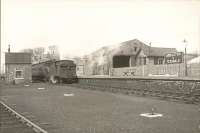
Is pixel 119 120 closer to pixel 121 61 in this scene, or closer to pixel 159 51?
pixel 121 61

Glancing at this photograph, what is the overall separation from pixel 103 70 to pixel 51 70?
82.3 ft

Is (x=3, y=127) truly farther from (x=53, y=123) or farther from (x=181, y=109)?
(x=181, y=109)

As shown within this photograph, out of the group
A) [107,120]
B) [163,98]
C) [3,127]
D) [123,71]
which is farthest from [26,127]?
[123,71]

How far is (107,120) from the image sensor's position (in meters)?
11.9

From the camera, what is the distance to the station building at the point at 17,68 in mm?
45562

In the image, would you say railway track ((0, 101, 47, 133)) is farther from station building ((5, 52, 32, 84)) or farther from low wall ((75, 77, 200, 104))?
station building ((5, 52, 32, 84))

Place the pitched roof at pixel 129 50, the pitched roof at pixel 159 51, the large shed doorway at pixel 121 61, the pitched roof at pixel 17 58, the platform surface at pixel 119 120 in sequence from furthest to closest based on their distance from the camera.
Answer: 1. the pitched roof at pixel 159 51
2. the pitched roof at pixel 129 50
3. the large shed doorway at pixel 121 61
4. the pitched roof at pixel 17 58
5. the platform surface at pixel 119 120

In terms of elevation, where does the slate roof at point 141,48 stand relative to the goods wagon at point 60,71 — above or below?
above

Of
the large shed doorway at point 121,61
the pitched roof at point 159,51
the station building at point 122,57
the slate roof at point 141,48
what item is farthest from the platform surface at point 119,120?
the pitched roof at point 159,51

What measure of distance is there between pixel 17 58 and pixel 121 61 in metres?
26.2

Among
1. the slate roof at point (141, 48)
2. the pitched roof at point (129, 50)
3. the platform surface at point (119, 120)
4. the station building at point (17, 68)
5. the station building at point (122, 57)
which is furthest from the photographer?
the slate roof at point (141, 48)

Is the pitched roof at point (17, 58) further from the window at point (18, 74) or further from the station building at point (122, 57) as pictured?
the station building at point (122, 57)

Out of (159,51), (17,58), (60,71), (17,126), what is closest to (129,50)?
(159,51)

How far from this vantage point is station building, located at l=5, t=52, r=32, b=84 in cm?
4556
